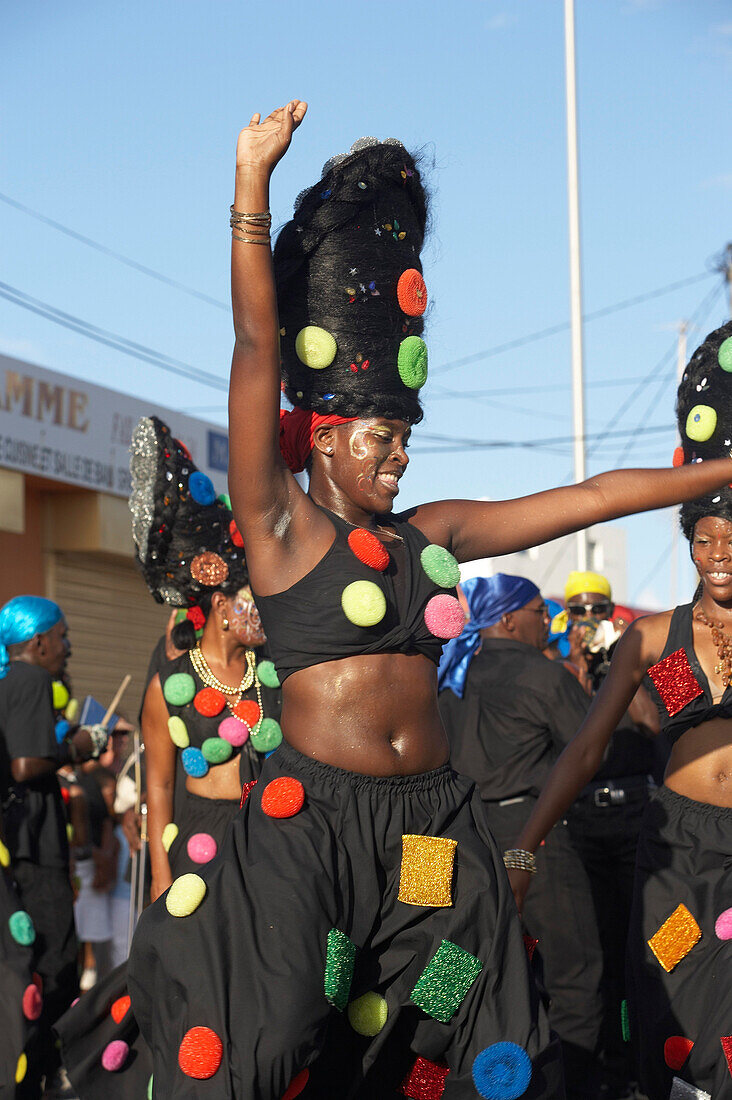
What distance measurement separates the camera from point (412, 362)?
3.59 meters

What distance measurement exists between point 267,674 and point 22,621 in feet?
6.21

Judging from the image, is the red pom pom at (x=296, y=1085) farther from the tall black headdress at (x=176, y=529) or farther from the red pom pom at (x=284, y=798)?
the tall black headdress at (x=176, y=529)

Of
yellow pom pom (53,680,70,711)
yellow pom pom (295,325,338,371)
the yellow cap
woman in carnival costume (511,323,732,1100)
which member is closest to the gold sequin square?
woman in carnival costume (511,323,732,1100)

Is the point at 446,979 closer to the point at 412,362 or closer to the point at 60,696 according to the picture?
the point at 412,362

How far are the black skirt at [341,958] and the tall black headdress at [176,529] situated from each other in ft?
8.42

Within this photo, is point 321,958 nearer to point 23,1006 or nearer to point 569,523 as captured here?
point 569,523

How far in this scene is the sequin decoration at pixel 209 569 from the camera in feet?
19.0

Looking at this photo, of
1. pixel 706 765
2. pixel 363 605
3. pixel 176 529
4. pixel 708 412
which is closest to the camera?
pixel 363 605

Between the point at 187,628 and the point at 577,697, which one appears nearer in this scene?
the point at 187,628

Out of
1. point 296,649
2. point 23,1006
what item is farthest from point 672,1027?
point 23,1006

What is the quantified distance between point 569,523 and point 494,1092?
141cm

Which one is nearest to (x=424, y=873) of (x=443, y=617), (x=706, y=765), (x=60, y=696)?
(x=443, y=617)

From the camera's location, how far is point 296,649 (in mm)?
3301

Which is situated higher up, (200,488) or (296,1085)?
(200,488)
